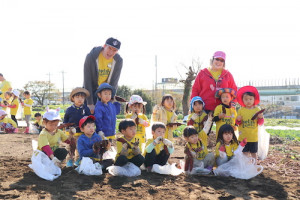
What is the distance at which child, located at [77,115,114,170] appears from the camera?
13.6 feet

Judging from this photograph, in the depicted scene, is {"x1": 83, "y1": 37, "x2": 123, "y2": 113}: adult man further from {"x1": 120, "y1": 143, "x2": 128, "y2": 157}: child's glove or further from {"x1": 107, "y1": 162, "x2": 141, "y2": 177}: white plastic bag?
{"x1": 107, "y1": 162, "x2": 141, "y2": 177}: white plastic bag

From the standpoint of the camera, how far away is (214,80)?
192 inches

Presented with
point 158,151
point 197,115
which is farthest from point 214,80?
point 158,151

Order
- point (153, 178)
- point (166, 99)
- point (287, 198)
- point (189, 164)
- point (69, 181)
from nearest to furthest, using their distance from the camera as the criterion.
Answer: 1. point (287, 198)
2. point (69, 181)
3. point (153, 178)
4. point (189, 164)
5. point (166, 99)

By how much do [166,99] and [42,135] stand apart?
83.9 inches

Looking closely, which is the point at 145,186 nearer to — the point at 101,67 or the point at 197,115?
the point at 197,115

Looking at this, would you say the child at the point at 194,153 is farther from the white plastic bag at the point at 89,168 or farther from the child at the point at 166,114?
the white plastic bag at the point at 89,168

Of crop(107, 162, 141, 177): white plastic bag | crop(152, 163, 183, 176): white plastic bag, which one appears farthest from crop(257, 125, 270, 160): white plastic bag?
crop(107, 162, 141, 177): white plastic bag

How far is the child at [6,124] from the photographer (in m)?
10.2

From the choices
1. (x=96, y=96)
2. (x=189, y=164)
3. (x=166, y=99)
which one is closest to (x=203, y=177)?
(x=189, y=164)

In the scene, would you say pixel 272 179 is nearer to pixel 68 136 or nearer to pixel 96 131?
pixel 96 131

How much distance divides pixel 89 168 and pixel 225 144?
2010 millimetres

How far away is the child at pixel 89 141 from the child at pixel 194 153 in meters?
1.16

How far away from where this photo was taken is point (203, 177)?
4.12 meters
